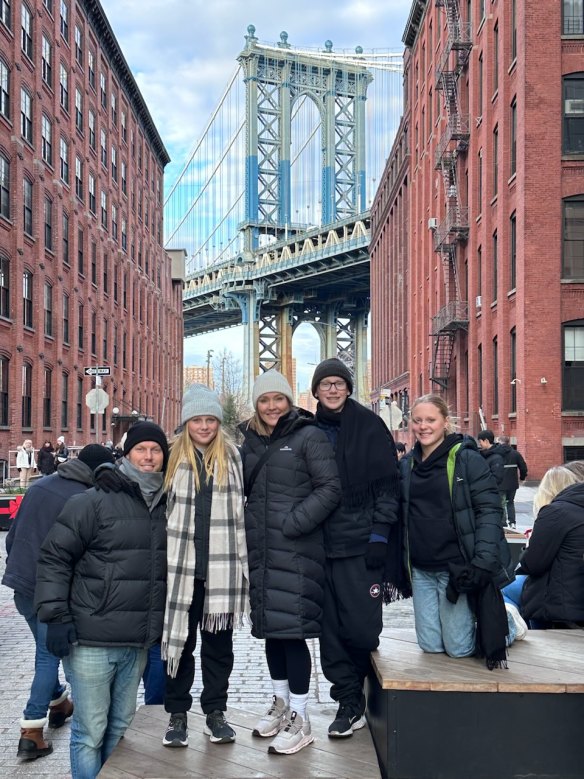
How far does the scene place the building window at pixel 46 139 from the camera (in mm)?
30734

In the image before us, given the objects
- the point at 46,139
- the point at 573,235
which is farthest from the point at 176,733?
the point at 46,139

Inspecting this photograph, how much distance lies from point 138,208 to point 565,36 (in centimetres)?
3354

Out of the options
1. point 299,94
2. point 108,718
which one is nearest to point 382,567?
point 108,718

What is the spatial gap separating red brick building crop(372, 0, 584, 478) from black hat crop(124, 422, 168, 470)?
19510 mm

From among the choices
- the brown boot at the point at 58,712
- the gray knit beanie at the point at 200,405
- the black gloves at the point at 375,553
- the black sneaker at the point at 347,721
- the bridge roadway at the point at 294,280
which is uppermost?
the bridge roadway at the point at 294,280

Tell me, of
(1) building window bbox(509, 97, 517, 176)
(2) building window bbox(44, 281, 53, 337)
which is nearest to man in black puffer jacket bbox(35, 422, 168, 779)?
(1) building window bbox(509, 97, 517, 176)

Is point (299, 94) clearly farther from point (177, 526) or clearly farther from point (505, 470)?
point (177, 526)

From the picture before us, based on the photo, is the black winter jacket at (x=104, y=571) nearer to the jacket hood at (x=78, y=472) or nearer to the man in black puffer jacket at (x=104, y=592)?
the man in black puffer jacket at (x=104, y=592)

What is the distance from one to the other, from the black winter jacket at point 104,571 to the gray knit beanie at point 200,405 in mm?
500

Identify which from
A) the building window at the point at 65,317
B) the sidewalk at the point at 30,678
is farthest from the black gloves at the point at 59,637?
the building window at the point at 65,317

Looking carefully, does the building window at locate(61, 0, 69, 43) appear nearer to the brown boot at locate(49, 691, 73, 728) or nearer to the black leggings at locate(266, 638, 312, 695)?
the brown boot at locate(49, 691, 73, 728)

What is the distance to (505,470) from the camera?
46.5 feet

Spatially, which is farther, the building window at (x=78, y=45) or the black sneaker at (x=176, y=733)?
the building window at (x=78, y=45)

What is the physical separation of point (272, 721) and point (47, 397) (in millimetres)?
27940
